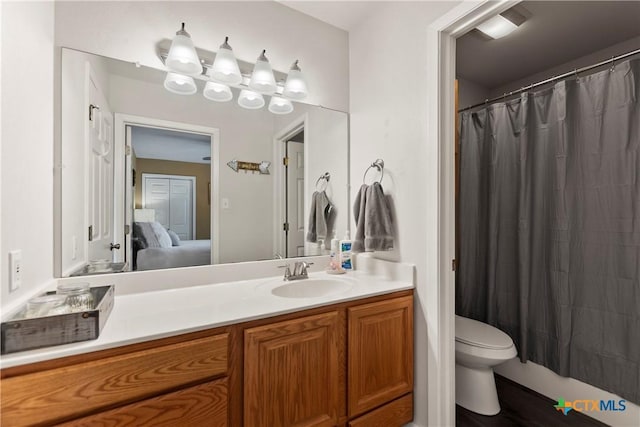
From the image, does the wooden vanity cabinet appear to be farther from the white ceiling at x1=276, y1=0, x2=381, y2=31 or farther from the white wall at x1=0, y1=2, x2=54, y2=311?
the white ceiling at x1=276, y1=0, x2=381, y2=31

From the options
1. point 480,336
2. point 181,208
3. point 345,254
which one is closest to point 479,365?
point 480,336

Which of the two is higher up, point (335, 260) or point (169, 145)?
point (169, 145)

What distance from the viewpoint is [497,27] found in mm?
1826

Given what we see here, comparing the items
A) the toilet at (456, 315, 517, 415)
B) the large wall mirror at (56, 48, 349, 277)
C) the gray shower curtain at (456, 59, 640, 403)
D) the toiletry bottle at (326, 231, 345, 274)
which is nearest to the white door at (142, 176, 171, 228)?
the large wall mirror at (56, 48, 349, 277)

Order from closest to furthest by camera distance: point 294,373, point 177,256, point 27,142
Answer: point 27,142, point 294,373, point 177,256

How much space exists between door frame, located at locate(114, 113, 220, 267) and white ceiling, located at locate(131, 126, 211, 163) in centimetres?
2

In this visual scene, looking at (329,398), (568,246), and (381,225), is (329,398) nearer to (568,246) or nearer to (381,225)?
(381,225)

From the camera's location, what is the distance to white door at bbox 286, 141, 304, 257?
1830 millimetres

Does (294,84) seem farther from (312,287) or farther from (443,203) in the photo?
(312,287)

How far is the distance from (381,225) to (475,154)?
1.26 metres

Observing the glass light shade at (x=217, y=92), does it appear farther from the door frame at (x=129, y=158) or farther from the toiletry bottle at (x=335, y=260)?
the toiletry bottle at (x=335, y=260)

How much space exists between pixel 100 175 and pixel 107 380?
3.03 feet

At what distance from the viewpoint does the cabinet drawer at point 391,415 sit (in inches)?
51.8

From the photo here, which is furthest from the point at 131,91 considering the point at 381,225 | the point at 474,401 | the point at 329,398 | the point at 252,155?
the point at 474,401
